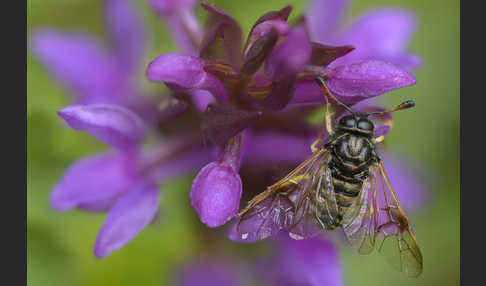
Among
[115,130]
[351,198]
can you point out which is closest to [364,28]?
[351,198]

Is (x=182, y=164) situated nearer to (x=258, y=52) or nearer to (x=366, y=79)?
(x=258, y=52)

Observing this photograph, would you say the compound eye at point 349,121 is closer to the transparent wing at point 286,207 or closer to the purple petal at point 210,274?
the transparent wing at point 286,207

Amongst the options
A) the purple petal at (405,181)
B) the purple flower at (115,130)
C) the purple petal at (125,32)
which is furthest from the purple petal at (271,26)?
the purple petal at (405,181)

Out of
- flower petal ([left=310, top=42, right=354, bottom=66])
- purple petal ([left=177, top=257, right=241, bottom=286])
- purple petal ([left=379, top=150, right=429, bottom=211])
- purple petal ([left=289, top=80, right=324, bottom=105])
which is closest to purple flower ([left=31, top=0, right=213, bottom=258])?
purple petal ([left=289, top=80, right=324, bottom=105])

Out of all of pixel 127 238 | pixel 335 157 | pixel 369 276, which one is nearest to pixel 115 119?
pixel 127 238

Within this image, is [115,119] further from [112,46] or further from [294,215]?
[112,46]

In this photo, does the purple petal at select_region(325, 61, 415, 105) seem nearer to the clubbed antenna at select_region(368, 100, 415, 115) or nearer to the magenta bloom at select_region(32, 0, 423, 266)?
the magenta bloom at select_region(32, 0, 423, 266)
